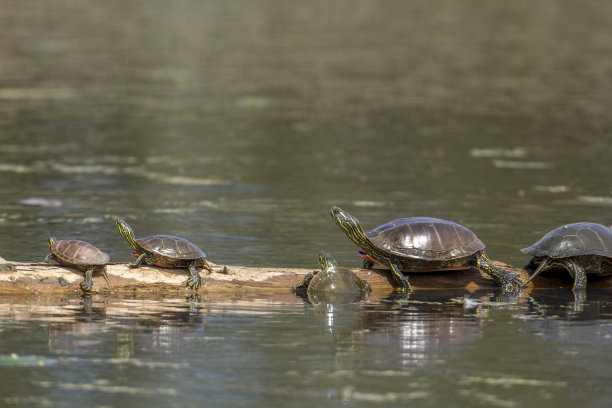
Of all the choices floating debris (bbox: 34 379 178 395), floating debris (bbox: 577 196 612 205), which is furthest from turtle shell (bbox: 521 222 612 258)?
floating debris (bbox: 577 196 612 205)

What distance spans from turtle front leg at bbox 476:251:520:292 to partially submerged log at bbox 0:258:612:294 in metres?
0.16

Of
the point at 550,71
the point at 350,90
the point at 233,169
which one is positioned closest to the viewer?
the point at 233,169

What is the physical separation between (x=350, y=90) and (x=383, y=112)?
11.6ft

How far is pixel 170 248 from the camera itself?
10.1 m

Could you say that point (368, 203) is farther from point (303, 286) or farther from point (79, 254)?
point (79, 254)

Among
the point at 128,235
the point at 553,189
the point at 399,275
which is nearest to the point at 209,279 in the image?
the point at 128,235

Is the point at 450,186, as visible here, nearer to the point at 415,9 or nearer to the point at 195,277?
the point at 195,277

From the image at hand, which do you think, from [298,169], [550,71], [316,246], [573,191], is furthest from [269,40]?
[316,246]

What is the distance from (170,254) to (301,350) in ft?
7.26

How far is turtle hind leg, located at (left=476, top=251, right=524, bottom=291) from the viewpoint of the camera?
1048 centimetres

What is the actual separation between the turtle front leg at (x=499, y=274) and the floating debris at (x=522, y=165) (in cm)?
860

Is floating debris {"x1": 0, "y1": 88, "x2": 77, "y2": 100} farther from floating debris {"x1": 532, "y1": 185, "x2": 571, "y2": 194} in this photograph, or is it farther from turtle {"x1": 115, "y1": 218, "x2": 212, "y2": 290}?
turtle {"x1": 115, "y1": 218, "x2": 212, "y2": 290}

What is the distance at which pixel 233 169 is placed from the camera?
18453 millimetres

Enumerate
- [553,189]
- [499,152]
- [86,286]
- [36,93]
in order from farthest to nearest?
[36,93] → [499,152] → [553,189] → [86,286]
